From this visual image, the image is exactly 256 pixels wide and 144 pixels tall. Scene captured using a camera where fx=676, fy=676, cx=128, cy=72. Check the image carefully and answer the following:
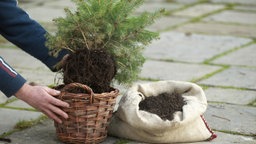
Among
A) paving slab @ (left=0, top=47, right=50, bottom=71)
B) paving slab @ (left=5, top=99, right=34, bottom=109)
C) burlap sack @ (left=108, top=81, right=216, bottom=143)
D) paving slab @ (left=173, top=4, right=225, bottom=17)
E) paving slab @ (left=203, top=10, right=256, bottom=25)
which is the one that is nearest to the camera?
burlap sack @ (left=108, top=81, right=216, bottom=143)

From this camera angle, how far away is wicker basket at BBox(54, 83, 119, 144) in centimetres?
327

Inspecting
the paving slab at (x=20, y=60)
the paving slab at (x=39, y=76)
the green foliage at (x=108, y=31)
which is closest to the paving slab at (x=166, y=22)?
the paving slab at (x=20, y=60)

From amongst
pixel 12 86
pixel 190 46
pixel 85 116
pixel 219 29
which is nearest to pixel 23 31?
pixel 12 86

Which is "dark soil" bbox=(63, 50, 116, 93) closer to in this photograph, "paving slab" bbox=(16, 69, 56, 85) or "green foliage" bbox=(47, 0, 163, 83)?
"green foliage" bbox=(47, 0, 163, 83)

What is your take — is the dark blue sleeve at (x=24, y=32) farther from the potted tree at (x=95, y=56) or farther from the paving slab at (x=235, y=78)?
the paving slab at (x=235, y=78)

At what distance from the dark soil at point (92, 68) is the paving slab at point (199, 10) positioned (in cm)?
434

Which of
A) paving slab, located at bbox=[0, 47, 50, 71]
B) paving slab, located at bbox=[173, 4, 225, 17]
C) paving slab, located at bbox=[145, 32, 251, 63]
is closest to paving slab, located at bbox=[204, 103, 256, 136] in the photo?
paving slab, located at bbox=[145, 32, 251, 63]

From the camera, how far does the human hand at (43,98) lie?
10.7 ft

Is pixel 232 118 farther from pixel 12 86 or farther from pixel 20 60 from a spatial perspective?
pixel 20 60

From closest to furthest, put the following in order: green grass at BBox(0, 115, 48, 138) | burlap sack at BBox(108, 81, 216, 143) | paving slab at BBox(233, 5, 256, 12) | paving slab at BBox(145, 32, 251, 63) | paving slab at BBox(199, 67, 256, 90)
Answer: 1. burlap sack at BBox(108, 81, 216, 143)
2. green grass at BBox(0, 115, 48, 138)
3. paving slab at BBox(199, 67, 256, 90)
4. paving slab at BBox(145, 32, 251, 63)
5. paving slab at BBox(233, 5, 256, 12)

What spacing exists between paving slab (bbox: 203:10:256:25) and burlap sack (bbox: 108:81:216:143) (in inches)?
146

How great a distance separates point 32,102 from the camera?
3295 mm

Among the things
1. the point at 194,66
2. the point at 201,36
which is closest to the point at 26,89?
the point at 194,66

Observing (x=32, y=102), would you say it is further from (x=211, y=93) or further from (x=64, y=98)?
(x=211, y=93)
